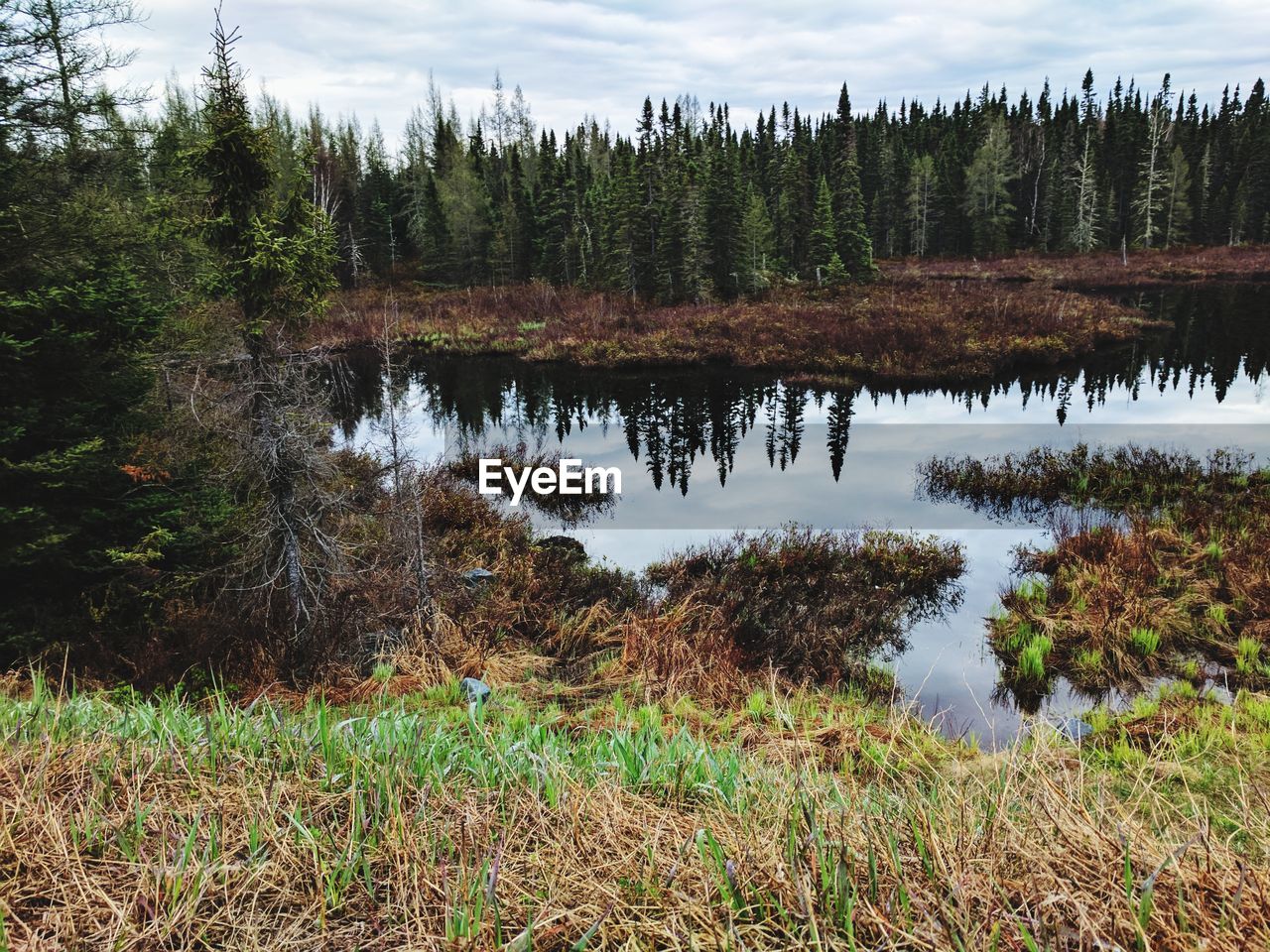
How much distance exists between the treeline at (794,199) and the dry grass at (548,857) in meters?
43.1

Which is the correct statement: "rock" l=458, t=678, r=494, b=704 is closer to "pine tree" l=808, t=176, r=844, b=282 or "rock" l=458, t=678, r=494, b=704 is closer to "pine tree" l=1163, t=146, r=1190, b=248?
"pine tree" l=808, t=176, r=844, b=282

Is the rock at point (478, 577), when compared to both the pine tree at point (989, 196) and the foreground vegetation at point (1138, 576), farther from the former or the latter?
the pine tree at point (989, 196)

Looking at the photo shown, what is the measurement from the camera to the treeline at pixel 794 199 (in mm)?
46469

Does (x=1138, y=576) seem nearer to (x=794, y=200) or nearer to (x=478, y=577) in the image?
(x=478, y=577)

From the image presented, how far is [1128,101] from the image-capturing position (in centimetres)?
7912

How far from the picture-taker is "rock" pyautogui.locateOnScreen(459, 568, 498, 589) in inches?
424

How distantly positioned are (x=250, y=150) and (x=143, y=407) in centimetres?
348

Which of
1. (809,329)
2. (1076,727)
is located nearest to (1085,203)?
(809,329)

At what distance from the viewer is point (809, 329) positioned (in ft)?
105

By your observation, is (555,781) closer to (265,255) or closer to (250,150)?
(265,255)

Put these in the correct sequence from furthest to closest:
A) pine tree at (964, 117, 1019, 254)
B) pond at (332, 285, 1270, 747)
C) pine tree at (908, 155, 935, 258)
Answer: pine tree at (908, 155, 935, 258) < pine tree at (964, 117, 1019, 254) < pond at (332, 285, 1270, 747)

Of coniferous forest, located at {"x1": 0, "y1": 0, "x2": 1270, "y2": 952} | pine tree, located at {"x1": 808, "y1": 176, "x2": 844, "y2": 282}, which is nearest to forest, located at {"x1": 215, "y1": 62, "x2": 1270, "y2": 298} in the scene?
pine tree, located at {"x1": 808, "y1": 176, "x2": 844, "y2": 282}

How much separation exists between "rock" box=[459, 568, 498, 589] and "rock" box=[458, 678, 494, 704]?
3305 millimetres

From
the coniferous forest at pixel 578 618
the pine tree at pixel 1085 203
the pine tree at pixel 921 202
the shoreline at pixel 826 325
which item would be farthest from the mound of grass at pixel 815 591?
the pine tree at pixel 921 202
